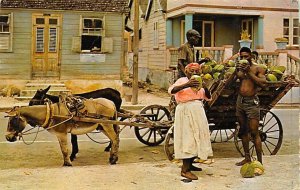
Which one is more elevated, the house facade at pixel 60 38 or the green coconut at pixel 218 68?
the house facade at pixel 60 38

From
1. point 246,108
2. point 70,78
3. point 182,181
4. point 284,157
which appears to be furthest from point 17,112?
point 70,78

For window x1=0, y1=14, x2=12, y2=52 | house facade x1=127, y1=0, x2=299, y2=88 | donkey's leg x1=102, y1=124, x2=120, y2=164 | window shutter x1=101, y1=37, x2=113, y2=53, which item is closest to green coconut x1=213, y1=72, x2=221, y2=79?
donkey's leg x1=102, y1=124, x2=120, y2=164

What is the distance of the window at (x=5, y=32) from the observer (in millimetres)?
17328

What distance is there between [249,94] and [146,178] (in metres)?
1.79

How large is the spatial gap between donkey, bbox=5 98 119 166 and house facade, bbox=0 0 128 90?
11.0m

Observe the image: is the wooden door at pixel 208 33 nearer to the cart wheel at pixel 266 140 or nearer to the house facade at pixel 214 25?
the house facade at pixel 214 25

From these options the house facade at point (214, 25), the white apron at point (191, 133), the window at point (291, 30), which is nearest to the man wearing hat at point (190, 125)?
the white apron at point (191, 133)

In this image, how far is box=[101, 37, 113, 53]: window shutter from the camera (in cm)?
1806

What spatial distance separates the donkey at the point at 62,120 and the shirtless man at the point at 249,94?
2.07 meters

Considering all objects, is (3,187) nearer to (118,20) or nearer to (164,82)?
(118,20)

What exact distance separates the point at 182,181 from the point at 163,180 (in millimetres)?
240

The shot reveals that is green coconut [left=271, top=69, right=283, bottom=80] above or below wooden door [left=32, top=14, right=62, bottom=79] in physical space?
below

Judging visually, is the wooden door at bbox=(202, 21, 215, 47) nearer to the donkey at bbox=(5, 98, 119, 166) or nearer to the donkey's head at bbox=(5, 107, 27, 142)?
the donkey at bbox=(5, 98, 119, 166)

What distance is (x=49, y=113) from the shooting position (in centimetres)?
659
